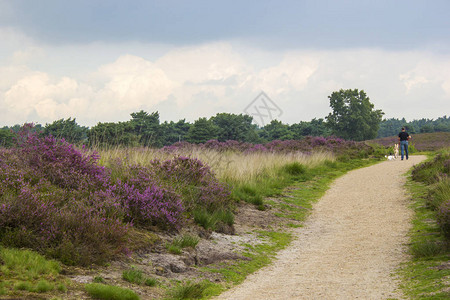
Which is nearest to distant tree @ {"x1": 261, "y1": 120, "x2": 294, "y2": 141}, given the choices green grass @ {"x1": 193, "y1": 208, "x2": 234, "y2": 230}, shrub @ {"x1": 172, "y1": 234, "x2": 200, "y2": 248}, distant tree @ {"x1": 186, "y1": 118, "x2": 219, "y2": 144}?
distant tree @ {"x1": 186, "y1": 118, "x2": 219, "y2": 144}

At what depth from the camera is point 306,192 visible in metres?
16.7

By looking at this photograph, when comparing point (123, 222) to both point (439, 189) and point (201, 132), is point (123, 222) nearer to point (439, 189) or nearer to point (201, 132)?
point (439, 189)

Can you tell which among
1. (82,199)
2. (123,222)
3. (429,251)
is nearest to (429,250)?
(429,251)

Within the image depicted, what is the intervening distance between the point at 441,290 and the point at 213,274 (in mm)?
3446

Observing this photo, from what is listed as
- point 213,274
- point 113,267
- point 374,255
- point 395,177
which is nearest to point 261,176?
point 395,177

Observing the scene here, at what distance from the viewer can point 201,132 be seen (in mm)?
62156

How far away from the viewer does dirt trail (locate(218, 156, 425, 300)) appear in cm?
646

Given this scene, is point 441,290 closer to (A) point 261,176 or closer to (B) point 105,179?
(B) point 105,179

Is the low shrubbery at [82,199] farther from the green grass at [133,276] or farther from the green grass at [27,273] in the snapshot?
the green grass at [133,276]

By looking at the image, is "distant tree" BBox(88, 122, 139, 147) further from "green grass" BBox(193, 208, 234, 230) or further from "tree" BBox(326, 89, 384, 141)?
"tree" BBox(326, 89, 384, 141)

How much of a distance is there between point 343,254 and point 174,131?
6331 cm

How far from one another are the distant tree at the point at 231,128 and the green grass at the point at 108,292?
5966 centimetres

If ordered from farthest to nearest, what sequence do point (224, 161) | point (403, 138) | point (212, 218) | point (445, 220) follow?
point (403, 138) → point (224, 161) → point (212, 218) → point (445, 220)

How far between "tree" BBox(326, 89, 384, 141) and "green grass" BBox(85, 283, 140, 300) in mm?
77082
